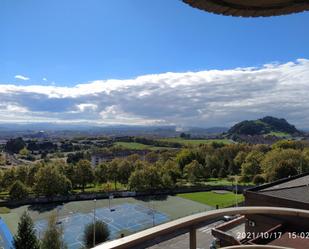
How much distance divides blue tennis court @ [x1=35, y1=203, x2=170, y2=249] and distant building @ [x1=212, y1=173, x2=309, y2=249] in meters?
15.8

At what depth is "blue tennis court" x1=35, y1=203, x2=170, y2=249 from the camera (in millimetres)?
26281

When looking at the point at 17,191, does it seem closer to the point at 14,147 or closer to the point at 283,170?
the point at 283,170

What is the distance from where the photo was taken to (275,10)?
7.43 feet

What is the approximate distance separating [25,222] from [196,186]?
28095 mm

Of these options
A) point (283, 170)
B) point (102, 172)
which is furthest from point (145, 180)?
point (283, 170)

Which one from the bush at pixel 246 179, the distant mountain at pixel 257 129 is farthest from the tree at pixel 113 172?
the distant mountain at pixel 257 129

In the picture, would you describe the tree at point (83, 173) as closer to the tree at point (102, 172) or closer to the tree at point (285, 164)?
the tree at point (102, 172)

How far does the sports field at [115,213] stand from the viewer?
2784cm

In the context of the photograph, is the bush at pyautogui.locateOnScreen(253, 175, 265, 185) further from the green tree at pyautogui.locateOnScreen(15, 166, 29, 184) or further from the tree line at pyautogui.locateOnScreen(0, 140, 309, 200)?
the green tree at pyautogui.locateOnScreen(15, 166, 29, 184)

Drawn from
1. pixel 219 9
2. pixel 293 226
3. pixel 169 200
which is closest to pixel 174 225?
pixel 219 9

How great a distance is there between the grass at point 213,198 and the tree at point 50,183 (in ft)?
47.0

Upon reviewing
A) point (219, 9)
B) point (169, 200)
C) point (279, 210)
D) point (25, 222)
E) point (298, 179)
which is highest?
point (219, 9)

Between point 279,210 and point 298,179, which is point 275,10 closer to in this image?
point 279,210

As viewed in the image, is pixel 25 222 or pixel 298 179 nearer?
pixel 298 179
